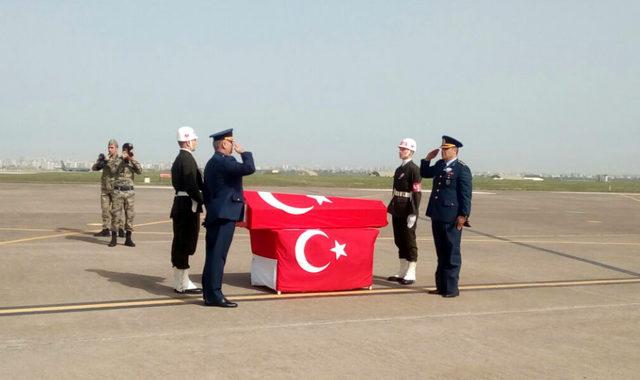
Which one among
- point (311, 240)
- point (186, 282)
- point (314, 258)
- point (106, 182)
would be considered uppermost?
point (106, 182)

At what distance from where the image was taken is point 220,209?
6273 mm

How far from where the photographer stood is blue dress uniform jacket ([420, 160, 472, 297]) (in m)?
7.08

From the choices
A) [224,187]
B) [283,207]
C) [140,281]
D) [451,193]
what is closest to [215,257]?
[224,187]

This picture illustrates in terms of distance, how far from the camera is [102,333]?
4.94 meters

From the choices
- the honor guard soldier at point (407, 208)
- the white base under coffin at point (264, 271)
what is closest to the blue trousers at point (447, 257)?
the honor guard soldier at point (407, 208)

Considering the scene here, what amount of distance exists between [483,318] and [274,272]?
255 centimetres

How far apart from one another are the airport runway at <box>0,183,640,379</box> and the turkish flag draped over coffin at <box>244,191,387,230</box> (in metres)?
0.90

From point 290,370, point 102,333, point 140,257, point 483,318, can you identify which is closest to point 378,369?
Result: point 290,370

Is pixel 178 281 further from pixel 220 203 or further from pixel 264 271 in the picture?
pixel 220 203

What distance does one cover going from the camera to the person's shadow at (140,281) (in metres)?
6.96

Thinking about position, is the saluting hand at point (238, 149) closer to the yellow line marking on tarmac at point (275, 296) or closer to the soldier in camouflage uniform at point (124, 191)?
the yellow line marking on tarmac at point (275, 296)

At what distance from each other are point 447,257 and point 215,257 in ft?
9.81

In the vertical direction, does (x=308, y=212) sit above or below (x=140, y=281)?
above

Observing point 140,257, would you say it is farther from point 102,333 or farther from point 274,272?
point 102,333
